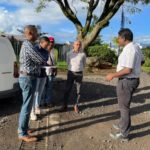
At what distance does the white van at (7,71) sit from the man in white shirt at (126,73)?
2.71 metres

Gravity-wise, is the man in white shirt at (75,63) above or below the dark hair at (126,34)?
below

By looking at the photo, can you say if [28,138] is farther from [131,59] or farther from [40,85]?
[131,59]

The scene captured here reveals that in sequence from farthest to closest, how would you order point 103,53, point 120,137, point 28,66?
point 103,53
point 120,137
point 28,66

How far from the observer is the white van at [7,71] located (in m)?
9.52

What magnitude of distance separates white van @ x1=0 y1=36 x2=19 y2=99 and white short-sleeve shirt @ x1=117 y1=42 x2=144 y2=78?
115 inches

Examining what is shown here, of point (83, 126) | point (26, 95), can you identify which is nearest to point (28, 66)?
point (26, 95)

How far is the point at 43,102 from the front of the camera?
10.5 metres

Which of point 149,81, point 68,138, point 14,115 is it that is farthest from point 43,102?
point 149,81

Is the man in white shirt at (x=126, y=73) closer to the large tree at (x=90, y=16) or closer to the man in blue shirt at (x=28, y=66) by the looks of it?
the man in blue shirt at (x=28, y=66)

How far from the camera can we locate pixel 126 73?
7.63m

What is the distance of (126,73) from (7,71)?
3130mm

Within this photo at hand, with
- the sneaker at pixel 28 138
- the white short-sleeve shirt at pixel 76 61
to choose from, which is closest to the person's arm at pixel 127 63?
the sneaker at pixel 28 138

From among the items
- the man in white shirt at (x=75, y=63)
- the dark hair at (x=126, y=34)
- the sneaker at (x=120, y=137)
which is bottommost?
the sneaker at (x=120, y=137)

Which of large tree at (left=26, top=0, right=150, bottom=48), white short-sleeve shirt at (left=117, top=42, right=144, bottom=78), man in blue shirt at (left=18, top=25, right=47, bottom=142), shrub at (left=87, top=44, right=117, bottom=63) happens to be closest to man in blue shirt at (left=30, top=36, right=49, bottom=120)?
man in blue shirt at (left=18, top=25, right=47, bottom=142)
